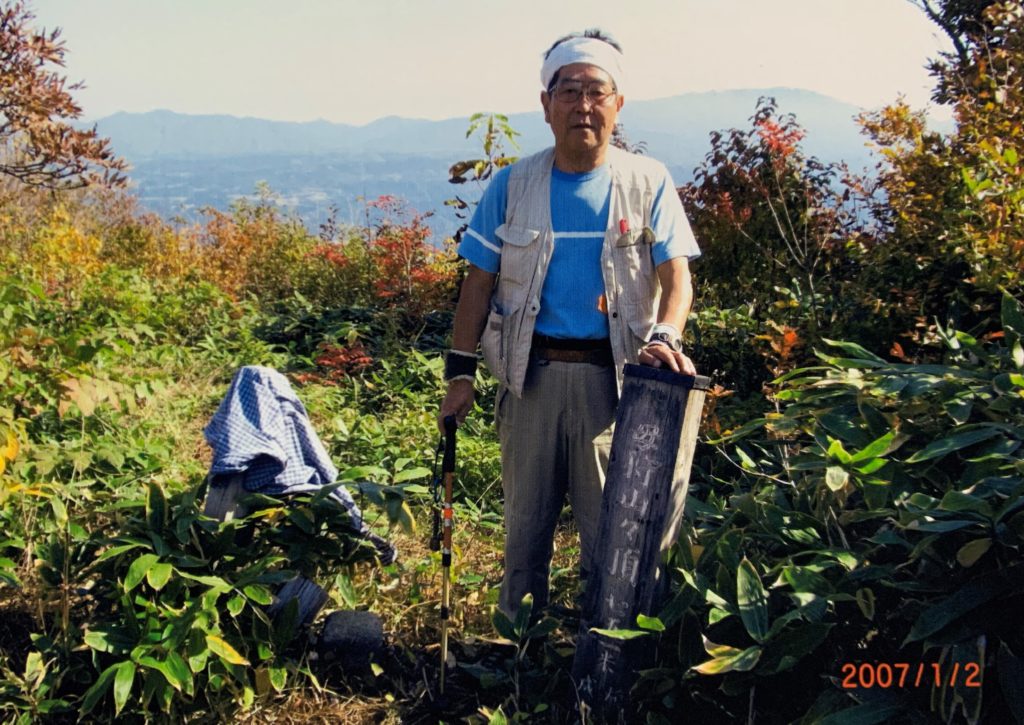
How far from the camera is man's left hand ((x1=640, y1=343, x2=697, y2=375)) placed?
8.24 ft

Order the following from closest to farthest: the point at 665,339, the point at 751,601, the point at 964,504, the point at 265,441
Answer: the point at 964,504
the point at 751,601
the point at 665,339
the point at 265,441

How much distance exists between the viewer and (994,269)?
142 inches

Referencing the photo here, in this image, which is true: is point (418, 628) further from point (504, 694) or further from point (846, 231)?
point (846, 231)

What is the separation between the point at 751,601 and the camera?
2.44 meters

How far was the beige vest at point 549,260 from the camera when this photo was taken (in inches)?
116

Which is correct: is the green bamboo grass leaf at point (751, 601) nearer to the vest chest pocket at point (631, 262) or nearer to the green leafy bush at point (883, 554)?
the green leafy bush at point (883, 554)

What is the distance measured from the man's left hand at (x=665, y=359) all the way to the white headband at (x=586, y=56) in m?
0.98

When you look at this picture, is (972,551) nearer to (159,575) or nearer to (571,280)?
(571,280)

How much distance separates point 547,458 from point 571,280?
66 centimetres

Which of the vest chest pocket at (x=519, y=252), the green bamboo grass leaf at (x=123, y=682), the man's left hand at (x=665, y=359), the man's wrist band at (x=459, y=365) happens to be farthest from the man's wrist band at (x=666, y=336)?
the green bamboo grass leaf at (x=123, y=682)

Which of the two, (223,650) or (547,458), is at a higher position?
(547,458)

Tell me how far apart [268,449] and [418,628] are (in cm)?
92

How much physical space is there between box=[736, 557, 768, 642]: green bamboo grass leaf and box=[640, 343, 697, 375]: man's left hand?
1.87 feet
